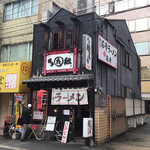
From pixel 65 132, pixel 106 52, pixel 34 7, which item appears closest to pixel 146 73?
pixel 106 52

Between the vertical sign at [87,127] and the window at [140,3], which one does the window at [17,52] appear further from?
the window at [140,3]

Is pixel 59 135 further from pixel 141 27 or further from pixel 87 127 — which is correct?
pixel 141 27

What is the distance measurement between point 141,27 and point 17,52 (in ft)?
80.0

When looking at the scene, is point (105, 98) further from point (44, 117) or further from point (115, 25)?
point (115, 25)

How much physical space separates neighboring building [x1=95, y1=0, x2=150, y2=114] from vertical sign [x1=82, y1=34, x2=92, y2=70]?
23.6 meters

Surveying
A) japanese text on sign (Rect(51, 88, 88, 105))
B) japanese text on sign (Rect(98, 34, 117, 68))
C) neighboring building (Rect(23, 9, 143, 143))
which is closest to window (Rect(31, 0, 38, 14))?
neighboring building (Rect(23, 9, 143, 143))

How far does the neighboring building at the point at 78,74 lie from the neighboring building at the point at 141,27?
1995 cm

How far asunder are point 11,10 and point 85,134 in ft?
42.4

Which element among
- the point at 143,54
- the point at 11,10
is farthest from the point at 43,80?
the point at 143,54

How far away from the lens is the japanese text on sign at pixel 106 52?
11.1 meters

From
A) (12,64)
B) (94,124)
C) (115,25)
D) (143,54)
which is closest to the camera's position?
(94,124)

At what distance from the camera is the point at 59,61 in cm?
1168

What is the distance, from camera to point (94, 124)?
1007 cm

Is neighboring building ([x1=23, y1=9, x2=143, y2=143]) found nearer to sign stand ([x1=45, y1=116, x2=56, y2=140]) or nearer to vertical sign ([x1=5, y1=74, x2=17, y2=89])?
sign stand ([x1=45, y1=116, x2=56, y2=140])
